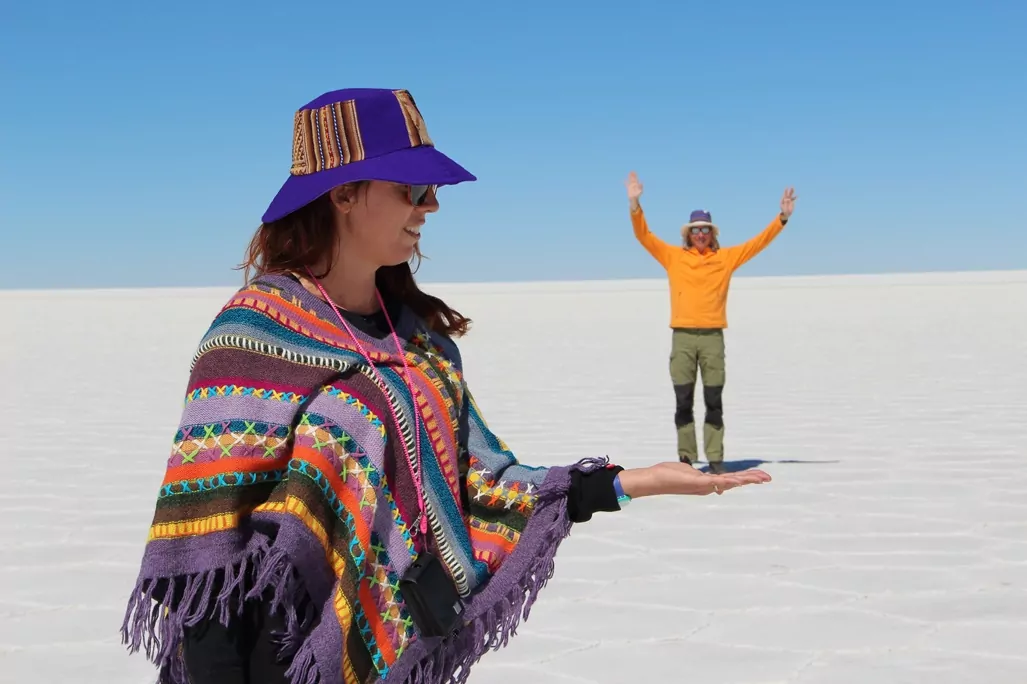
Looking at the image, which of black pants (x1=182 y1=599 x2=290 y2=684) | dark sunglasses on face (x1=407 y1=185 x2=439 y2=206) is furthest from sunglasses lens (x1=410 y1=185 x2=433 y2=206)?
black pants (x1=182 y1=599 x2=290 y2=684)

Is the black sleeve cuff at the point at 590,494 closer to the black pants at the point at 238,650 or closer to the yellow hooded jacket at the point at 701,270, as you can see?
the black pants at the point at 238,650

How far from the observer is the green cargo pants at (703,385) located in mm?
6539

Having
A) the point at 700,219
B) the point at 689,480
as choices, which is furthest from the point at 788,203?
the point at 689,480

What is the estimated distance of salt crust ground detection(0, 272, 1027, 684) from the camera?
11.7 ft

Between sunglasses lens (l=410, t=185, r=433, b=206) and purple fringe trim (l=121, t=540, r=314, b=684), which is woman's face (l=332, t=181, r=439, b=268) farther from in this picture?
purple fringe trim (l=121, t=540, r=314, b=684)

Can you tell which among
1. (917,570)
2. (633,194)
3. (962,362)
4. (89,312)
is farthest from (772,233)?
(89,312)

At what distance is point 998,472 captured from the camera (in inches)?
249

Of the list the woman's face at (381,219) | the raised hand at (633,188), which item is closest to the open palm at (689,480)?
the woman's face at (381,219)

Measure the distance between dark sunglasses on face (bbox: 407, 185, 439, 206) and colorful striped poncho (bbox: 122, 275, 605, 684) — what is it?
23 cm

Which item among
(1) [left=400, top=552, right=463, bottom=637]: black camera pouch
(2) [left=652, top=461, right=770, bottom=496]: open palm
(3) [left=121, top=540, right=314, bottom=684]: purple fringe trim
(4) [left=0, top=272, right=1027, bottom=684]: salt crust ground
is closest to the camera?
(3) [left=121, top=540, right=314, bottom=684]: purple fringe trim

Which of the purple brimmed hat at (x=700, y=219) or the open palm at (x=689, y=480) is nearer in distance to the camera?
the open palm at (x=689, y=480)

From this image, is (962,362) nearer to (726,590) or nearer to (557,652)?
(726,590)

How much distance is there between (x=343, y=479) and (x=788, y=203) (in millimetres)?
5468

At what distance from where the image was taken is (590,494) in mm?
1925
